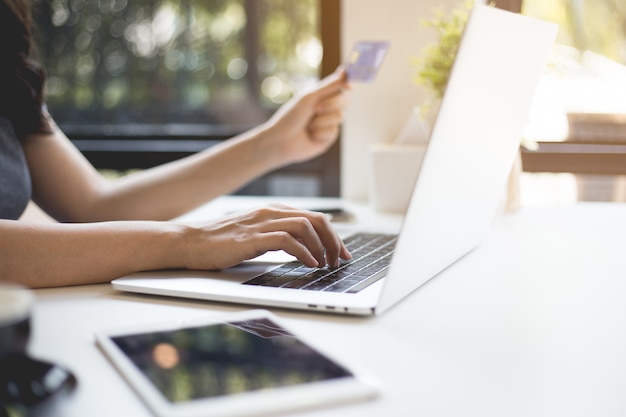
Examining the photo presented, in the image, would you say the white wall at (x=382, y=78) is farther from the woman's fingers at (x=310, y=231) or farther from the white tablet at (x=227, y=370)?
the white tablet at (x=227, y=370)

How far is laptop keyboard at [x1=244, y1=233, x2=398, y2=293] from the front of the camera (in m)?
0.80

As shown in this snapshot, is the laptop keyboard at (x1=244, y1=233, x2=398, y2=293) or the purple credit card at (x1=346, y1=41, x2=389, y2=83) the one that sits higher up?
the purple credit card at (x1=346, y1=41, x2=389, y2=83)

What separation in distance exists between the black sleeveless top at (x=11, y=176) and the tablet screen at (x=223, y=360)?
24.4 inches

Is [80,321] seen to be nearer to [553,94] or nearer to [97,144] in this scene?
[553,94]

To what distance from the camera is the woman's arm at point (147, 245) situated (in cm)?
84

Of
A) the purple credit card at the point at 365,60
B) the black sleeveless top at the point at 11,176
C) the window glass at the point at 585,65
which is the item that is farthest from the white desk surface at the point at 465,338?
the window glass at the point at 585,65

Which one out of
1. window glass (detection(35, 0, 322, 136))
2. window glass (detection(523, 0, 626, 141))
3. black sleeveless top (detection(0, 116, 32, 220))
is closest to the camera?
black sleeveless top (detection(0, 116, 32, 220))

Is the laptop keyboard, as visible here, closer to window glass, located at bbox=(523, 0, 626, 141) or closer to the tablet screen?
the tablet screen

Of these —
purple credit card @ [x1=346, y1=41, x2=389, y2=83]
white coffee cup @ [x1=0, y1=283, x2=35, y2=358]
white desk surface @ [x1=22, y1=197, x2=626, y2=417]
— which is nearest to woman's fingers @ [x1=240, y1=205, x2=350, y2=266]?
white desk surface @ [x1=22, y1=197, x2=626, y2=417]

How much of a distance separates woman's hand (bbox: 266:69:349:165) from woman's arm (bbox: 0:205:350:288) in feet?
1.90

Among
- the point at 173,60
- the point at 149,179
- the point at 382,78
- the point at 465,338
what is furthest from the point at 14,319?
the point at 173,60

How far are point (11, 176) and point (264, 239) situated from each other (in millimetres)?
552

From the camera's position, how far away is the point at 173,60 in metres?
2.78

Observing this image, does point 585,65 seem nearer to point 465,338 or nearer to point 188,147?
point 188,147
